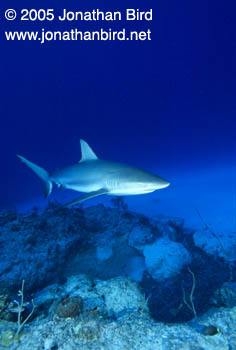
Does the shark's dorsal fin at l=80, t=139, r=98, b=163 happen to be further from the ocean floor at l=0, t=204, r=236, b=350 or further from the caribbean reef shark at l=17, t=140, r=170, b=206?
the ocean floor at l=0, t=204, r=236, b=350

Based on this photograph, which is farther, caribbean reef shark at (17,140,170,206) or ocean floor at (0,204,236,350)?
caribbean reef shark at (17,140,170,206)

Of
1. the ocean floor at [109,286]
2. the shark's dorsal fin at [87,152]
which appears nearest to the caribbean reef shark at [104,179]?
the shark's dorsal fin at [87,152]

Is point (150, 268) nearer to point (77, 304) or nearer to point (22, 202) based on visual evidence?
point (77, 304)

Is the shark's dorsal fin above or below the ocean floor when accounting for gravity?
above

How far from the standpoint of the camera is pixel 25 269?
164 inches

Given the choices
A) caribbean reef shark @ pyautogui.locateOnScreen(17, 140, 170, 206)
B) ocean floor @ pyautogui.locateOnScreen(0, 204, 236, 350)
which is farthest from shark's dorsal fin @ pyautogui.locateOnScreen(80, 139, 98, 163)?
ocean floor @ pyautogui.locateOnScreen(0, 204, 236, 350)

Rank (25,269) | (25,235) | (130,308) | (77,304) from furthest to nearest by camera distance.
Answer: (25,235) < (25,269) < (130,308) < (77,304)

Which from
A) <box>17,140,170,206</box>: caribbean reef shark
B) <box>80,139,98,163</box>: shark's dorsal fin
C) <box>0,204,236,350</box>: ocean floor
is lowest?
<box>0,204,236,350</box>: ocean floor

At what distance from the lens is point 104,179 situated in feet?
15.9

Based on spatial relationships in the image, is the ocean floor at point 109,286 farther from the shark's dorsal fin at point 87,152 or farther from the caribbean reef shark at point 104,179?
the shark's dorsal fin at point 87,152

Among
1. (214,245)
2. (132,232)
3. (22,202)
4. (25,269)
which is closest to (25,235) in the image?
(25,269)

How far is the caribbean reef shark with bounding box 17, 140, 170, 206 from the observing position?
416cm

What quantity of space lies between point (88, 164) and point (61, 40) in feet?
91.6

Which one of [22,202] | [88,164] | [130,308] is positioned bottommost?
[22,202]
